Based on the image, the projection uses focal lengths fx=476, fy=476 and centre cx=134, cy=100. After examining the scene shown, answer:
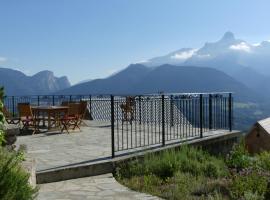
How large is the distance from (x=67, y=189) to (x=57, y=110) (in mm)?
7495

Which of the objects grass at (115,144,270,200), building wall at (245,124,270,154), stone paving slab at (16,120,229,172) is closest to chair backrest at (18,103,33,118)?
stone paving slab at (16,120,229,172)

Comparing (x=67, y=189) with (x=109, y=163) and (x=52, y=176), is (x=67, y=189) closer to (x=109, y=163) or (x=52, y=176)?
(x=52, y=176)

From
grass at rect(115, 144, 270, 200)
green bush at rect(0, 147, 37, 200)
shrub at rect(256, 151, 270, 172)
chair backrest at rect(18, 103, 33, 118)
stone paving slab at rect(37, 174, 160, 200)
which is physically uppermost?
chair backrest at rect(18, 103, 33, 118)

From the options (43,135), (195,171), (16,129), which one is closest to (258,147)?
(195,171)

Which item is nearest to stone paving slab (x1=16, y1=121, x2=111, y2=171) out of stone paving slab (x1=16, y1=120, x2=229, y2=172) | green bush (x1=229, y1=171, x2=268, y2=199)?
stone paving slab (x1=16, y1=120, x2=229, y2=172)

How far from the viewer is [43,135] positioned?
13.6 meters

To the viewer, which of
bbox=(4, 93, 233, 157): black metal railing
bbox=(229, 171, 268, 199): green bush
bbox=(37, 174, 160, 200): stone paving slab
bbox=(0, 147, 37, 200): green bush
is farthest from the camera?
bbox=(4, 93, 233, 157): black metal railing

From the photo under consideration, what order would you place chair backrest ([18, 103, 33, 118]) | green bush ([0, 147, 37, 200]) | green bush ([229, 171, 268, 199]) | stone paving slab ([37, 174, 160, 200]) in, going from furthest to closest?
chair backrest ([18, 103, 33, 118])
stone paving slab ([37, 174, 160, 200])
green bush ([229, 171, 268, 199])
green bush ([0, 147, 37, 200])

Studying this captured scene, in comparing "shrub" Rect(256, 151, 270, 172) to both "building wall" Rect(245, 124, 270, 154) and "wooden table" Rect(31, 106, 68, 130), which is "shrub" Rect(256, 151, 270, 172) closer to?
"building wall" Rect(245, 124, 270, 154)

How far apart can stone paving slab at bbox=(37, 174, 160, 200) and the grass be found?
0.75 feet

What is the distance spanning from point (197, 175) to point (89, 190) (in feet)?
6.41

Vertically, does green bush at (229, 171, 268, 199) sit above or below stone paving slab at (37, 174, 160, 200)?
above

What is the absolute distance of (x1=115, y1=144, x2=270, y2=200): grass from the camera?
21.0 ft

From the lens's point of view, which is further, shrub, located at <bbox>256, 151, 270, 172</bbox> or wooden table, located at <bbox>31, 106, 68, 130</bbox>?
wooden table, located at <bbox>31, 106, 68, 130</bbox>
